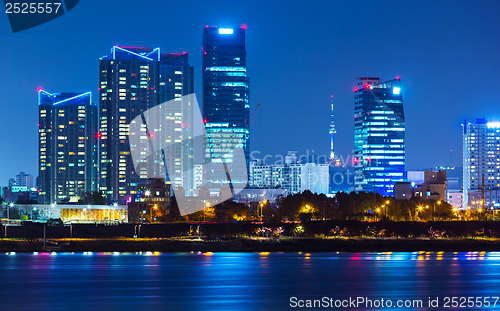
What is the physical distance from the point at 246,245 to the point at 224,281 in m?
35.4

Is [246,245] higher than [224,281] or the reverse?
the reverse

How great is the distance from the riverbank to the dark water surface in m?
12.9


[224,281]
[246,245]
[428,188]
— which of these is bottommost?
[246,245]

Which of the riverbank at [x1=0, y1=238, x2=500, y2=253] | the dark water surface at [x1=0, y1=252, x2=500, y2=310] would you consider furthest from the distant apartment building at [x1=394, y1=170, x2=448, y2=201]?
the dark water surface at [x1=0, y1=252, x2=500, y2=310]

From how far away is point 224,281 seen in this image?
50.9m

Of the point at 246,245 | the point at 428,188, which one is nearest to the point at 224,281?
the point at 246,245

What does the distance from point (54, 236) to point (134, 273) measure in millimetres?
42867

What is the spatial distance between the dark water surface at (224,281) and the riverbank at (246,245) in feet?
42.3

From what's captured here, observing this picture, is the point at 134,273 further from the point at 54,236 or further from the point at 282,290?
the point at 54,236

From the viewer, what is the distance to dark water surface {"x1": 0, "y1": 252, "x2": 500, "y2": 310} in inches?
1638

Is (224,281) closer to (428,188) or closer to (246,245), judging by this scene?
(246,245)

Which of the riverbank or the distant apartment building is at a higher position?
the distant apartment building

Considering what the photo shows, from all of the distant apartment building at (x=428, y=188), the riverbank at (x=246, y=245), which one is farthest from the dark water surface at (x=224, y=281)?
the distant apartment building at (x=428, y=188)

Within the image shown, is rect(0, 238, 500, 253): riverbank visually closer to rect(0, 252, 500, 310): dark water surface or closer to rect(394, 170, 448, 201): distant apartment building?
rect(0, 252, 500, 310): dark water surface
